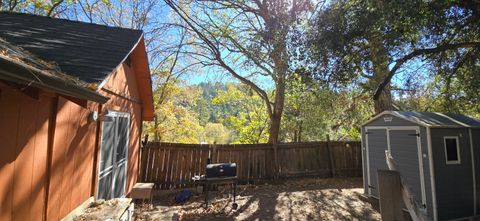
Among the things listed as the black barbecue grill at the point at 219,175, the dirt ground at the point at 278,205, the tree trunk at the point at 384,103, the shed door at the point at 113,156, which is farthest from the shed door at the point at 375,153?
the shed door at the point at 113,156

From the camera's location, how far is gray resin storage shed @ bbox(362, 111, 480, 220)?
587cm

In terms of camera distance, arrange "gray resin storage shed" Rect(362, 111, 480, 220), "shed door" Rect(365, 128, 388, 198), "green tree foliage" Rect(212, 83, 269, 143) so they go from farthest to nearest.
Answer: "green tree foliage" Rect(212, 83, 269, 143) < "shed door" Rect(365, 128, 388, 198) < "gray resin storage shed" Rect(362, 111, 480, 220)

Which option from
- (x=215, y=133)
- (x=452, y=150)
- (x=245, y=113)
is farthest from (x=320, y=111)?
(x=215, y=133)

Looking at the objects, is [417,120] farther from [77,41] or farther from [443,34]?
[77,41]

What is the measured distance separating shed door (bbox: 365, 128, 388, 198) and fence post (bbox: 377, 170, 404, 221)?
6.12 metres

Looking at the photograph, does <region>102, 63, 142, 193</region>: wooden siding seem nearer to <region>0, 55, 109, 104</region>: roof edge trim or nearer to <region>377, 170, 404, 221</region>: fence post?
<region>0, 55, 109, 104</region>: roof edge trim

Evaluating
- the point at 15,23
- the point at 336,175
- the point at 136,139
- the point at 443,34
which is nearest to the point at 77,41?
the point at 15,23

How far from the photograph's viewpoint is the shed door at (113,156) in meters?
4.91

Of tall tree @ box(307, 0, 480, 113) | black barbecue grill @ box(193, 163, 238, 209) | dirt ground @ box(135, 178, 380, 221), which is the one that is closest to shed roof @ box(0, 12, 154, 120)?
dirt ground @ box(135, 178, 380, 221)

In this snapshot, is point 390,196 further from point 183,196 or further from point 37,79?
point 183,196

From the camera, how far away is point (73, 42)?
4.40 meters

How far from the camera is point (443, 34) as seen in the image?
20.0 feet

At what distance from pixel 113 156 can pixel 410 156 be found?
6.97 m

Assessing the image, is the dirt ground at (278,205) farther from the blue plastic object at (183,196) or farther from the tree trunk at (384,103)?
the tree trunk at (384,103)
